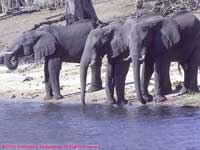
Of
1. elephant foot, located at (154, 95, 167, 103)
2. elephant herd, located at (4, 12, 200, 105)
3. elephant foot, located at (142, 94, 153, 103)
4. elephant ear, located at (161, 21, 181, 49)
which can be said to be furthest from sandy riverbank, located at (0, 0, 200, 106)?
elephant ear, located at (161, 21, 181, 49)

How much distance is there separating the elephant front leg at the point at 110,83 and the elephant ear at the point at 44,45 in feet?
6.94

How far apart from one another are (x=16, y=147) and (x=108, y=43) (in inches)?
192

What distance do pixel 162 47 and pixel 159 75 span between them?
0.58 m

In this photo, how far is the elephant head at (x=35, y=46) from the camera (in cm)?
2019

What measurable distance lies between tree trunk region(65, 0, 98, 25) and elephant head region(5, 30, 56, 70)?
2891 mm

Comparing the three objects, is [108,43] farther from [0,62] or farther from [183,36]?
[0,62]

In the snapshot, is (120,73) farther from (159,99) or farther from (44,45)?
(44,45)

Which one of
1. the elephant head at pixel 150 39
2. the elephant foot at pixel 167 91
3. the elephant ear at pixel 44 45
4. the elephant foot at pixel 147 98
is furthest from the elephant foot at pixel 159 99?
the elephant ear at pixel 44 45

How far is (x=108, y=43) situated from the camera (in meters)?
18.1

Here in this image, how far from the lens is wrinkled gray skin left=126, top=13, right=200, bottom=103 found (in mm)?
17797

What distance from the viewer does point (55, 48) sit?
66.3 ft

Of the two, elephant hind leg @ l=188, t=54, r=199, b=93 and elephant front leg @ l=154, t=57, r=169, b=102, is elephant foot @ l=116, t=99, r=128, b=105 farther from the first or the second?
elephant hind leg @ l=188, t=54, r=199, b=93

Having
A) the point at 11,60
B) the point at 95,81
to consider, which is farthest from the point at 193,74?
the point at 11,60

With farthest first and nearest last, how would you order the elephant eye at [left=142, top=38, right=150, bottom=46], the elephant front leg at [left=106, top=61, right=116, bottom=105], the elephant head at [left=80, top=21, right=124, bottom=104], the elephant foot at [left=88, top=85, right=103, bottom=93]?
the elephant foot at [left=88, top=85, right=103, bottom=93]
the elephant front leg at [left=106, top=61, right=116, bottom=105]
the elephant head at [left=80, top=21, right=124, bottom=104]
the elephant eye at [left=142, top=38, right=150, bottom=46]
